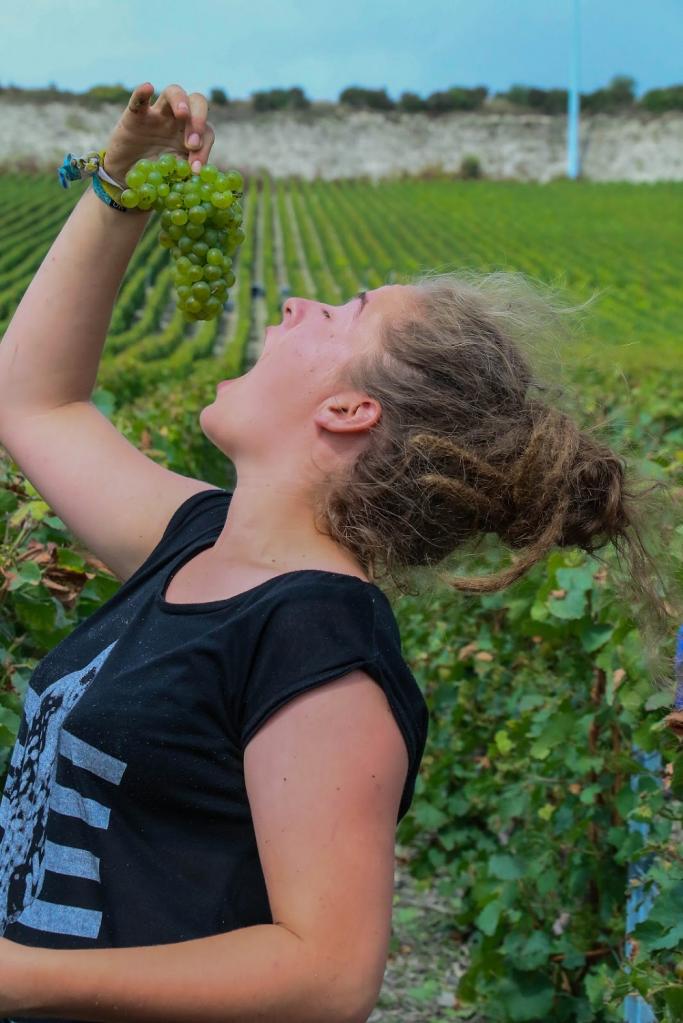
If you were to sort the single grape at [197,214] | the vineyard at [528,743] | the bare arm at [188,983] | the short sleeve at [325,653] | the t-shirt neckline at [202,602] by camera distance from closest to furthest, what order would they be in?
the bare arm at [188,983] → the short sleeve at [325,653] → the t-shirt neckline at [202,602] → the single grape at [197,214] → the vineyard at [528,743]

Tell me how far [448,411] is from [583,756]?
5.25 ft

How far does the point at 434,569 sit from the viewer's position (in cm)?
140

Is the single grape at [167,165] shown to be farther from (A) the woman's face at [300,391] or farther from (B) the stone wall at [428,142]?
(B) the stone wall at [428,142]

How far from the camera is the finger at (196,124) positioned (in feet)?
5.14

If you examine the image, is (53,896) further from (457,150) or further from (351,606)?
(457,150)

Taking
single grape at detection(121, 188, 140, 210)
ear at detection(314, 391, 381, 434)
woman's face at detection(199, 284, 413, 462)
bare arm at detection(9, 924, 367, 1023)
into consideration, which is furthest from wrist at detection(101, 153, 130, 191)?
bare arm at detection(9, 924, 367, 1023)

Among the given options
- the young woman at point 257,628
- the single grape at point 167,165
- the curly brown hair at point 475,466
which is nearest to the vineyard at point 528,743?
the curly brown hair at point 475,466

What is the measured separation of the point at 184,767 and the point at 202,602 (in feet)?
0.65

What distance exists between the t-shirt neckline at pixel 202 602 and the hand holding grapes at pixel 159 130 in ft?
1.79

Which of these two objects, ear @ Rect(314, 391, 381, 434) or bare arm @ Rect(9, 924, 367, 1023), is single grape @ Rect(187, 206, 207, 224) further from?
bare arm @ Rect(9, 924, 367, 1023)

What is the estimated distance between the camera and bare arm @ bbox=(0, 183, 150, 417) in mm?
1608

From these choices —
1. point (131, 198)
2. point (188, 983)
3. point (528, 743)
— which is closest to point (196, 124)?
point (131, 198)

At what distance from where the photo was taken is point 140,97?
1544mm

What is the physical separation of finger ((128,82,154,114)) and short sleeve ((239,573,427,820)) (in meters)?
0.76
